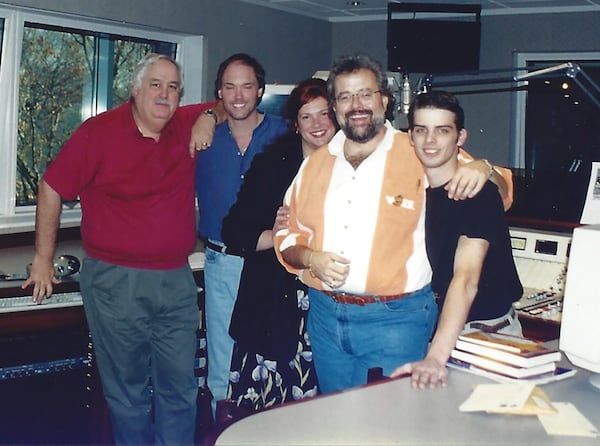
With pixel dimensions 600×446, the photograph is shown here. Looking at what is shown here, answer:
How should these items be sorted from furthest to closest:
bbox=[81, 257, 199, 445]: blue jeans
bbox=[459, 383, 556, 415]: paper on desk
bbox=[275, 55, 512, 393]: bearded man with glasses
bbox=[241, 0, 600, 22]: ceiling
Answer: bbox=[241, 0, 600, 22]: ceiling < bbox=[81, 257, 199, 445]: blue jeans < bbox=[275, 55, 512, 393]: bearded man with glasses < bbox=[459, 383, 556, 415]: paper on desk

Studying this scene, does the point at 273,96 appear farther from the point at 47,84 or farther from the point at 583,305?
the point at 583,305

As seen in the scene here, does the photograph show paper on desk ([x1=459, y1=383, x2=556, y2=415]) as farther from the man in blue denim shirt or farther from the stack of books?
the man in blue denim shirt

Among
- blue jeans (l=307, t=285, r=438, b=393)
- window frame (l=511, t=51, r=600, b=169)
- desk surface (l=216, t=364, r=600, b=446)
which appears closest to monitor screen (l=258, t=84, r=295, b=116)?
blue jeans (l=307, t=285, r=438, b=393)

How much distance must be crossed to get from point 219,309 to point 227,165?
535mm

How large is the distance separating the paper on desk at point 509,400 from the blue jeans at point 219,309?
1341 mm

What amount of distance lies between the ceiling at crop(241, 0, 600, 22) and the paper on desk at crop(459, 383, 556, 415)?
452cm

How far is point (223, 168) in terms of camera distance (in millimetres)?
3068

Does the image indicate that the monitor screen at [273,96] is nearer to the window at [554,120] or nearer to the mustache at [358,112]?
the mustache at [358,112]

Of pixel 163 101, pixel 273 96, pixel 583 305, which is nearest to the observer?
pixel 583 305

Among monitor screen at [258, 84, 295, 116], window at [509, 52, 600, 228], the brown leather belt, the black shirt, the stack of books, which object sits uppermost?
window at [509, 52, 600, 228]

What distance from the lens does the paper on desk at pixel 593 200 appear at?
125 inches

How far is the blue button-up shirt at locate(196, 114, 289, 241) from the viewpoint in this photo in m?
3.06

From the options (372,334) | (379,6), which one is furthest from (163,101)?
(379,6)

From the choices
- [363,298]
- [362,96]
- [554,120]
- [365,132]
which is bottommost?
[363,298]
